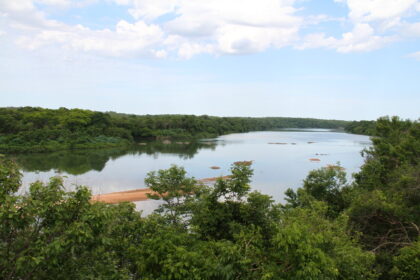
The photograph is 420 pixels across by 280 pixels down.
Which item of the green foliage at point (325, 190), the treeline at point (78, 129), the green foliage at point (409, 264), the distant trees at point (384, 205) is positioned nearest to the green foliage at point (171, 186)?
the distant trees at point (384, 205)

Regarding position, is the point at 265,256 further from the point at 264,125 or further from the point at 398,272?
the point at 264,125

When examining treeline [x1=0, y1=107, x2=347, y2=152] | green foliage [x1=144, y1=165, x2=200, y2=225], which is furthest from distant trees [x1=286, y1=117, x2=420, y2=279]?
treeline [x1=0, y1=107, x2=347, y2=152]

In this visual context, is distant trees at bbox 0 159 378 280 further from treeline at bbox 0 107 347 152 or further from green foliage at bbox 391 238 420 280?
treeline at bbox 0 107 347 152

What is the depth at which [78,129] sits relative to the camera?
5703 centimetres

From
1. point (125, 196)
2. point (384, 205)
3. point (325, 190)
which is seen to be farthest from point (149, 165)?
point (384, 205)

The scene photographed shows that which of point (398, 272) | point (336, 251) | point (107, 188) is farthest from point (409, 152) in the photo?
point (107, 188)

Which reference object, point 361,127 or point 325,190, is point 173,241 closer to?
point 325,190

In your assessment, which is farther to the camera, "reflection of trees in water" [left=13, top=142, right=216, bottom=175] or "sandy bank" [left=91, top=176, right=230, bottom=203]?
"reflection of trees in water" [left=13, top=142, right=216, bottom=175]

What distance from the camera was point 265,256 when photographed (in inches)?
256

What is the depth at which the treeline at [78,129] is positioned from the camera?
46531 millimetres

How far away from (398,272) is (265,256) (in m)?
3.77

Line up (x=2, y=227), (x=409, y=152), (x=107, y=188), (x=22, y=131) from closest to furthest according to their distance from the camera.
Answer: (x=2, y=227), (x=409, y=152), (x=107, y=188), (x=22, y=131)

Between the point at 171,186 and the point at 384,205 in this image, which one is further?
the point at 384,205

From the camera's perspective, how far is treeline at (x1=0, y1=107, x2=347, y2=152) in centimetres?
4653
